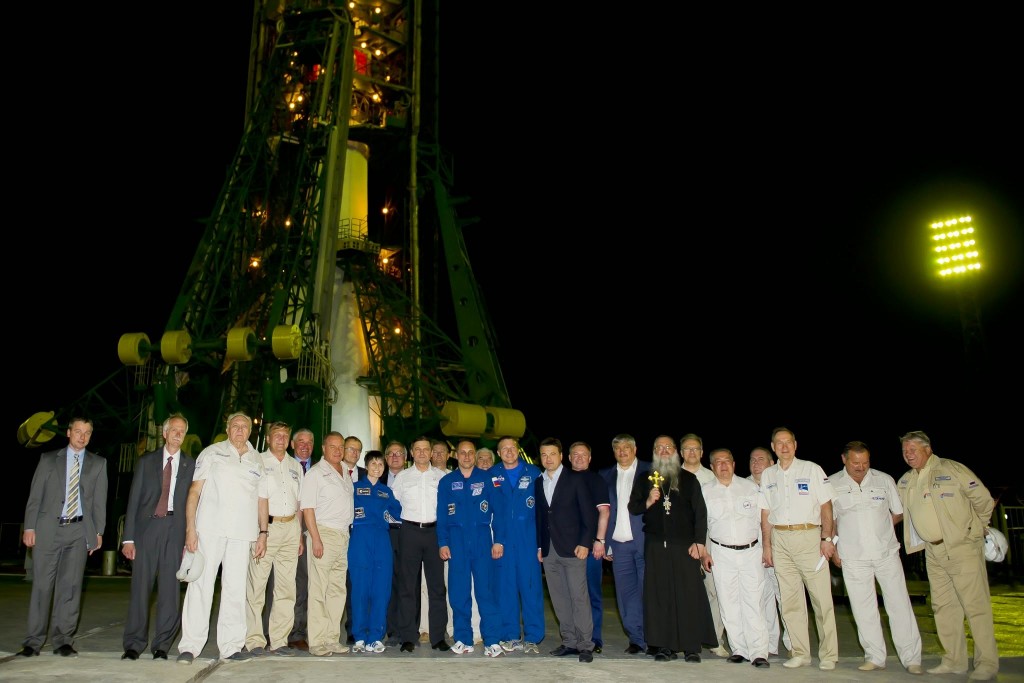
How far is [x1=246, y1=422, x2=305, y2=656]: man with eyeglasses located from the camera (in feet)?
23.9

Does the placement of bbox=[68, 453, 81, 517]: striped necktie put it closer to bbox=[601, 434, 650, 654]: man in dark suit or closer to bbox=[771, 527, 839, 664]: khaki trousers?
bbox=[601, 434, 650, 654]: man in dark suit

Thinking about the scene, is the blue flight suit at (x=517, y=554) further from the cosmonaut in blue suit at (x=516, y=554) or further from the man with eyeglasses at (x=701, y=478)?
the man with eyeglasses at (x=701, y=478)

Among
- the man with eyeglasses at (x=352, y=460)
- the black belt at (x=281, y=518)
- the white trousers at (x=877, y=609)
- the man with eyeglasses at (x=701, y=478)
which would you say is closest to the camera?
the white trousers at (x=877, y=609)

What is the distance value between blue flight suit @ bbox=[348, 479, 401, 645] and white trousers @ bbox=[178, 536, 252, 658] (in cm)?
113

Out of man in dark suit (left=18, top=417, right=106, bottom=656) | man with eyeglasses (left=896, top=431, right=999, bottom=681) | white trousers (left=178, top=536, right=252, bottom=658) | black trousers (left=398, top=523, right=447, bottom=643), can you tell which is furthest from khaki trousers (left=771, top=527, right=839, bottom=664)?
man in dark suit (left=18, top=417, right=106, bottom=656)

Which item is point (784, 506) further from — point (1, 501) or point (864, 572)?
point (1, 501)

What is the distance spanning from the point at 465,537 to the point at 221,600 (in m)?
2.34

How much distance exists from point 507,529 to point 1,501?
3254 centimetres

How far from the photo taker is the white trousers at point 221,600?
680cm

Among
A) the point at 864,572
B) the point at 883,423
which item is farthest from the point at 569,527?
the point at 883,423

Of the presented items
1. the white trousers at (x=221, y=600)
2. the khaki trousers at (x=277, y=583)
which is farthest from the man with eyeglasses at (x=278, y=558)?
the white trousers at (x=221, y=600)

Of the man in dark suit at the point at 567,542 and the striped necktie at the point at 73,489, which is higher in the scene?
the striped necktie at the point at 73,489

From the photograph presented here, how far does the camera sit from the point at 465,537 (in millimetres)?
8000

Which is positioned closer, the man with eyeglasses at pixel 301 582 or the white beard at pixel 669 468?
the white beard at pixel 669 468
